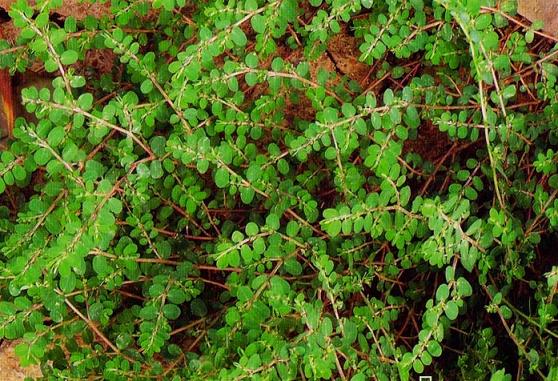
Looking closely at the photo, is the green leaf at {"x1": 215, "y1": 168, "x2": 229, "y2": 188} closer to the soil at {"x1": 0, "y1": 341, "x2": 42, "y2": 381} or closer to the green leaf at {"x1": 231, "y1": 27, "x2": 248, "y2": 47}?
the green leaf at {"x1": 231, "y1": 27, "x2": 248, "y2": 47}

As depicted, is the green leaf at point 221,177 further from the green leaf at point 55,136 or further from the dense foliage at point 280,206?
the green leaf at point 55,136

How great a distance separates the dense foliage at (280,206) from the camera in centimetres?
225

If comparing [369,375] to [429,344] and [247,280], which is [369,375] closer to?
[429,344]

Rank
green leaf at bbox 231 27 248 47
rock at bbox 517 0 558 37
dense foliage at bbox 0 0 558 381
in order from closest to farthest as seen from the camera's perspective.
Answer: dense foliage at bbox 0 0 558 381 < green leaf at bbox 231 27 248 47 < rock at bbox 517 0 558 37

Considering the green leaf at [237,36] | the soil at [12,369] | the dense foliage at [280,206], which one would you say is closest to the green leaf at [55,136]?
the dense foliage at [280,206]

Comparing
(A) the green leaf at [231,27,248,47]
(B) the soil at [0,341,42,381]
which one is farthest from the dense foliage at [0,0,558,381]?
(B) the soil at [0,341,42,381]

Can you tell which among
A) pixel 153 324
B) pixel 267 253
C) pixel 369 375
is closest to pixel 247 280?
pixel 267 253

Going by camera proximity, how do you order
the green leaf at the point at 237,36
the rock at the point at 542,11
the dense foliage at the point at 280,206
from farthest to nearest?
1. the rock at the point at 542,11
2. the green leaf at the point at 237,36
3. the dense foliage at the point at 280,206

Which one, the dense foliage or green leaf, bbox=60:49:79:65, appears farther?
green leaf, bbox=60:49:79:65

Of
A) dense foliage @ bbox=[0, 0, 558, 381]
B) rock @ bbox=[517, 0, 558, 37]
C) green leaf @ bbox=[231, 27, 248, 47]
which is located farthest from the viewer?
rock @ bbox=[517, 0, 558, 37]

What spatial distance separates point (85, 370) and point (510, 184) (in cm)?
151

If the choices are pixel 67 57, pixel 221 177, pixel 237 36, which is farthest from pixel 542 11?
pixel 67 57

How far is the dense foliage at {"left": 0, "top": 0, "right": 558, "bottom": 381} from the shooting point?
7.38 ft

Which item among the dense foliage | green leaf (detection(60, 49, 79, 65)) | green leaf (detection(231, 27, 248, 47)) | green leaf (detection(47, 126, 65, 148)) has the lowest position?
the dense foliage
